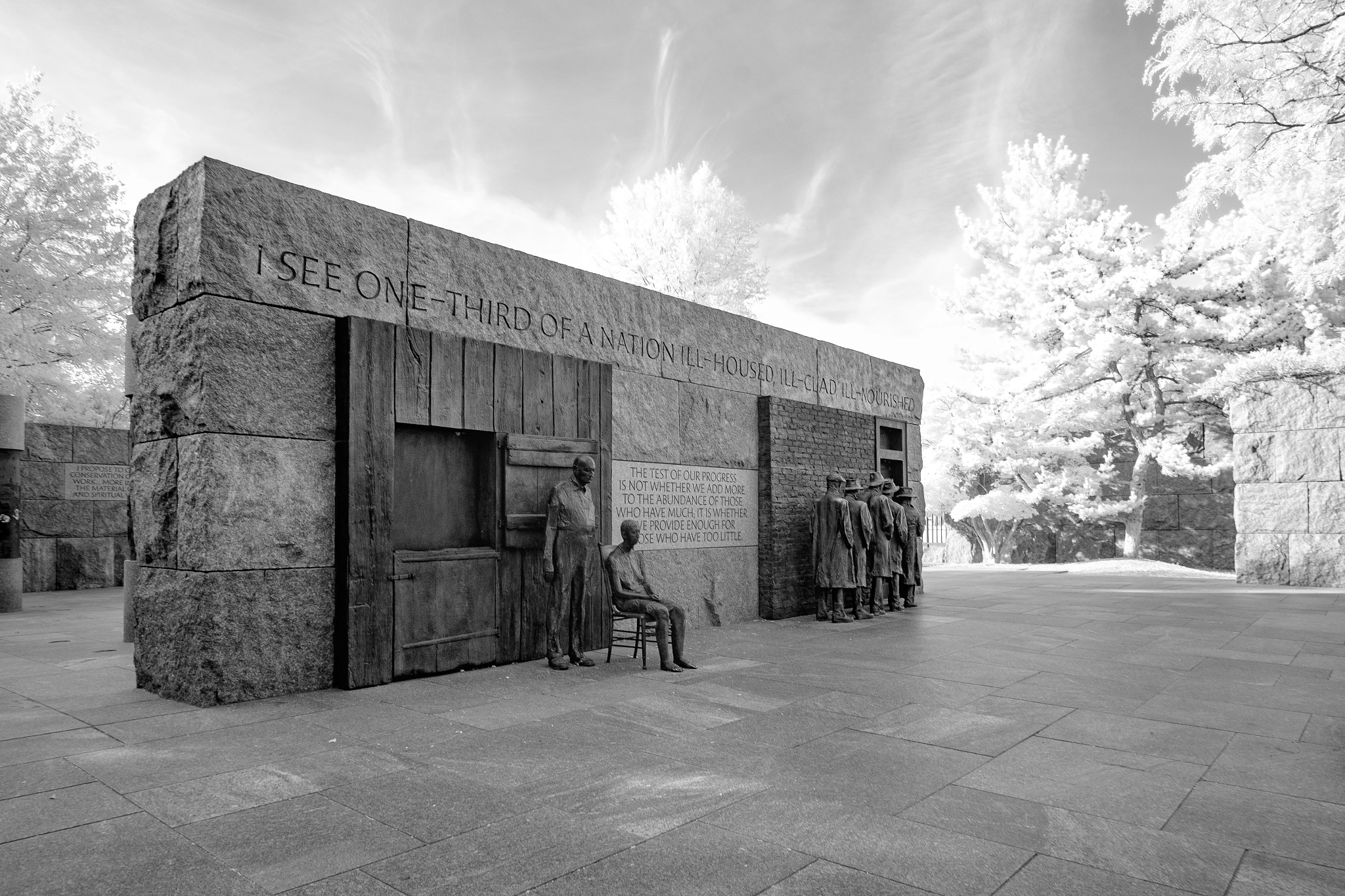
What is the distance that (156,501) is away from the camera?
19.3 ft

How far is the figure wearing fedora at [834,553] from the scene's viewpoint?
33.8 feet

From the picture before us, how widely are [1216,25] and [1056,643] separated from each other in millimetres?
8723

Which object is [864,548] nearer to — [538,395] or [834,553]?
[834,553]

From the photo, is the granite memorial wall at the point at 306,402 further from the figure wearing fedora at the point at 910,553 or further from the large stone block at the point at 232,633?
the figure wearing fedora at the point at 910,553

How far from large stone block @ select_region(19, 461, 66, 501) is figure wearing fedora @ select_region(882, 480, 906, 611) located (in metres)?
12.9

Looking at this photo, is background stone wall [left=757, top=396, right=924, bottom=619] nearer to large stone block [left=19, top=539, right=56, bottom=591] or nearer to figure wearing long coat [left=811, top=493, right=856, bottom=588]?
figure wearing long coat [left=811, top=493, right=856, bottom=588]

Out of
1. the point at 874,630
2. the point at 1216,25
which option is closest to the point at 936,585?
the point at 874,630

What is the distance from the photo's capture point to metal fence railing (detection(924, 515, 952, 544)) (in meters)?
28.6

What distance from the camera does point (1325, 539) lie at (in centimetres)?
1456

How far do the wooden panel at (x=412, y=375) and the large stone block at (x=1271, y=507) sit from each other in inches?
565

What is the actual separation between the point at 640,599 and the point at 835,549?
13.0 feet

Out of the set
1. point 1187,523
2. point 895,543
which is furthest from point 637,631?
point 1187,523

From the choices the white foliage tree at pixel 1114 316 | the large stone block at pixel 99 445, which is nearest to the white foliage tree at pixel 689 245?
the white foliage tree at pixel 1114 316

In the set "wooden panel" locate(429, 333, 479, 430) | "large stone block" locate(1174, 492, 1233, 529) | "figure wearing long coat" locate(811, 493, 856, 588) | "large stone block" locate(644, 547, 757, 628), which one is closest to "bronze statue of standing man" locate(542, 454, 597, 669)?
"wooden panel" locate(429, 333, 479, 430)
